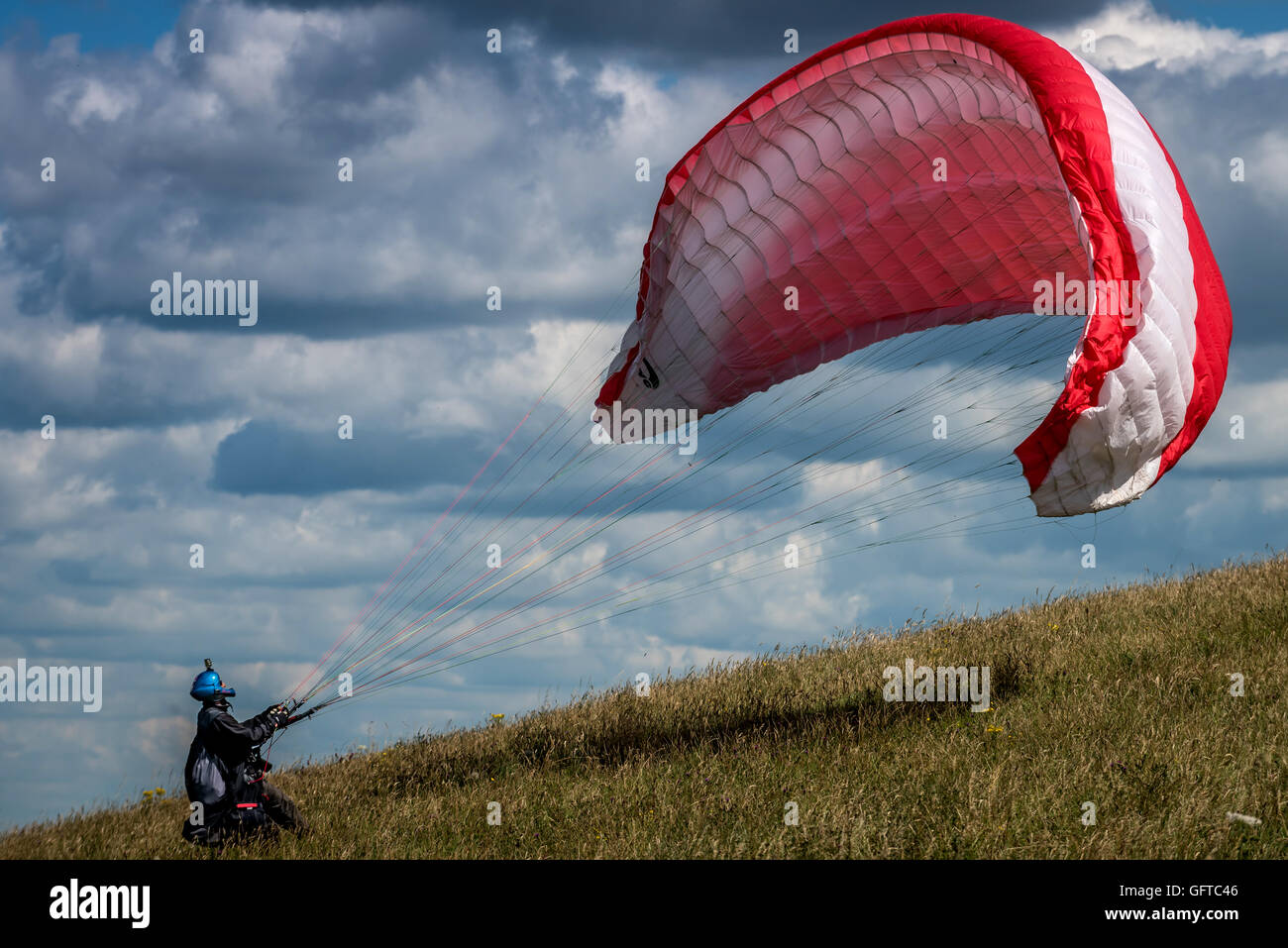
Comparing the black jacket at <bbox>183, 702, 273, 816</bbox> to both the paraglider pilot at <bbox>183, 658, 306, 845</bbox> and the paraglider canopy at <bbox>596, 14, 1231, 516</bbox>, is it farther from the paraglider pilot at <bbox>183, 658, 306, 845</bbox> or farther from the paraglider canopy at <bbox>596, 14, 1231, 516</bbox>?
the paraglider canopy at <bbox>596, 14, 1231, 516</bbox>

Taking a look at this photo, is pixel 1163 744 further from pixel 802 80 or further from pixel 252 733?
pixel 252 733

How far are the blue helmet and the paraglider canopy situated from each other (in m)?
4.10

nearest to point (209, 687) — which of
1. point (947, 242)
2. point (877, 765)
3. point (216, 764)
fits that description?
point (216, 764)

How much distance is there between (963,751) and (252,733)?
5.16 meters

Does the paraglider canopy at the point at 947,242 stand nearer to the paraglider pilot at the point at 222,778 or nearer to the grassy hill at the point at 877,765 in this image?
the grassy hill at the point at 877,765

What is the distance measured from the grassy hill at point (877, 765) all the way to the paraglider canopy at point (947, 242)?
195 centimetres

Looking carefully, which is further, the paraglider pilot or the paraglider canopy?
the paraglider pilot

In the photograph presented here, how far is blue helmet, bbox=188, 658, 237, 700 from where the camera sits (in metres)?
8.40

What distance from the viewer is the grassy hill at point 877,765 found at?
6.86 m

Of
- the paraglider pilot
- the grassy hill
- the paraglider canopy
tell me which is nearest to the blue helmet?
the paraglider pilot

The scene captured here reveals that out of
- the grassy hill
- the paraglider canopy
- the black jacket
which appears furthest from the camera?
the black jacket

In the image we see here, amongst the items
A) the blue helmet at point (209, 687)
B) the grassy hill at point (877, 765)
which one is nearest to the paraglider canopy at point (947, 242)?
the grassy hill at point (877, 765)

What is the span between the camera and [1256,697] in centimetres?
916
